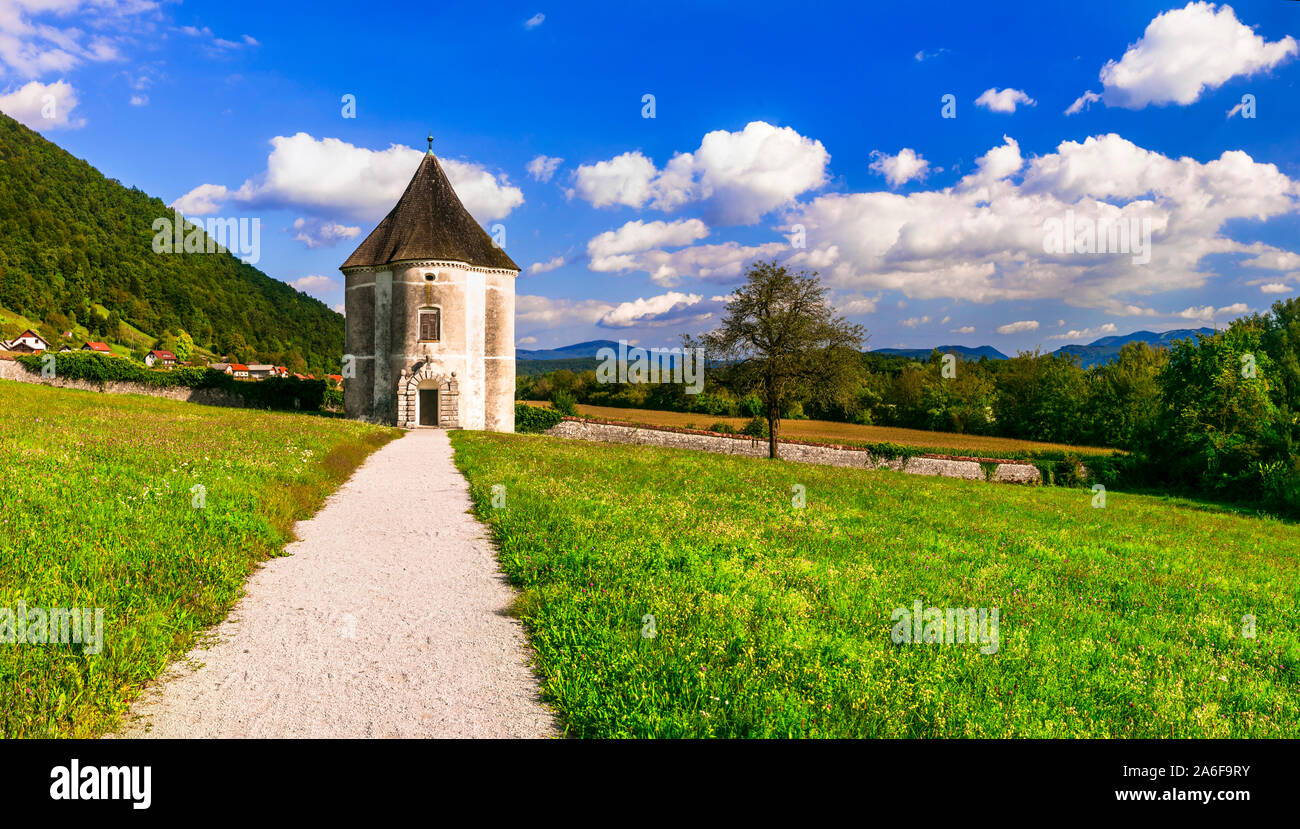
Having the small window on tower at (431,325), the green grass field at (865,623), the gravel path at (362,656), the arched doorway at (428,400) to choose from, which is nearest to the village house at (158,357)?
the arched doorway at (428,400)

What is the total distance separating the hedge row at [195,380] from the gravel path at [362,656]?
140ft

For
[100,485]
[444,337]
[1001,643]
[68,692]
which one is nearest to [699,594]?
[1001,643]

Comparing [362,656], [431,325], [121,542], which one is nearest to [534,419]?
[431,325]

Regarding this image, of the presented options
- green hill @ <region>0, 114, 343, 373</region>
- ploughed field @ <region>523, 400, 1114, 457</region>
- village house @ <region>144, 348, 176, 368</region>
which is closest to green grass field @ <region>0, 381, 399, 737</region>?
ploughed field @ <region>523, 400, 1114, 457</region>

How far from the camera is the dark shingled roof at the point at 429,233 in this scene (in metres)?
37.6

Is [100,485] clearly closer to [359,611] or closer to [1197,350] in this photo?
[359,611]

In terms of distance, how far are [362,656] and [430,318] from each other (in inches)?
1375

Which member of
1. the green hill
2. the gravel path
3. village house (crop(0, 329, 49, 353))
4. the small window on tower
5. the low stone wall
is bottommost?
the gravel path

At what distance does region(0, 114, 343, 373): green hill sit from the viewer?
124688 mm

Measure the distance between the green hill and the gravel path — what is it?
14703 cm

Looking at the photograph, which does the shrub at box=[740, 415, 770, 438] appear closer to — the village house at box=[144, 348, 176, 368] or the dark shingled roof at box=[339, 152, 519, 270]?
the dark shingled roof at box=[339, 152, 519, 270]

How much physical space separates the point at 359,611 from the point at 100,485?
19.1 ft

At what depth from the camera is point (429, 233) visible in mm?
38000
